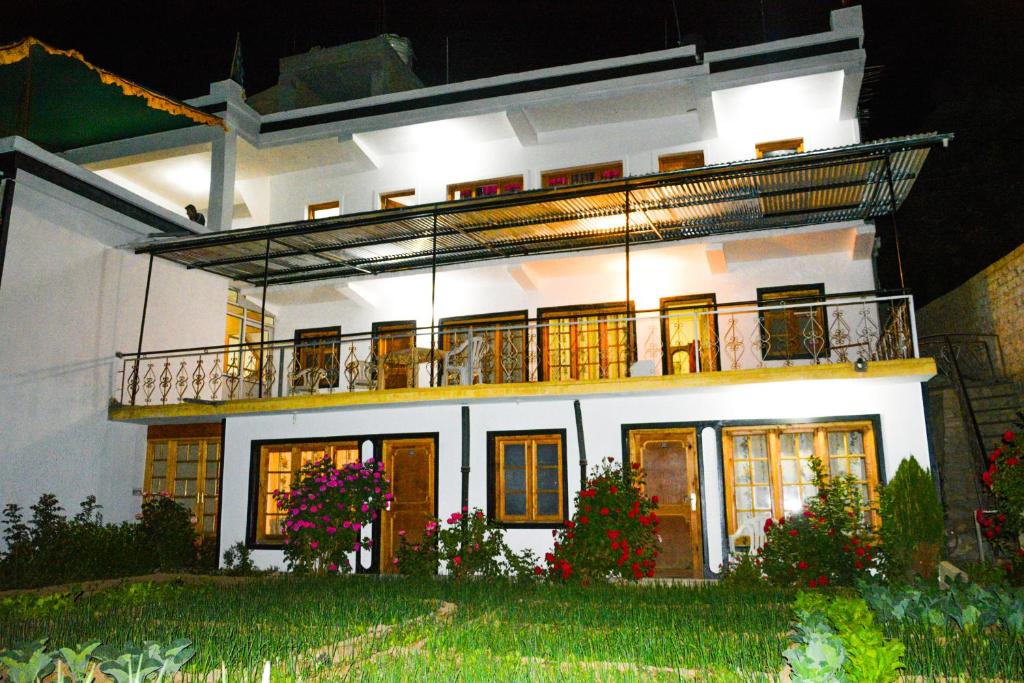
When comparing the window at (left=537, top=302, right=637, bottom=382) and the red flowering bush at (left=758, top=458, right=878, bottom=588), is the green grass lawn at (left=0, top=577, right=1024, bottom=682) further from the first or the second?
the window at (left=537, top=302, right=637, bottom=382)

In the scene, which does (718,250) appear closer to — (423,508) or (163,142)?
(423,508)

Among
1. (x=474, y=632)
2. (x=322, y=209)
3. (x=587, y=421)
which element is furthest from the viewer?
(x=322, y=209)

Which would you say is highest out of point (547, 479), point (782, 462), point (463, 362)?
point (463, 362)

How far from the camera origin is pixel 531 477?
11602 millimetres

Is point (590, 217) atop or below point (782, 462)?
atop

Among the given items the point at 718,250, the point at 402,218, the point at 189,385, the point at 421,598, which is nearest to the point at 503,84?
the point at 402,218

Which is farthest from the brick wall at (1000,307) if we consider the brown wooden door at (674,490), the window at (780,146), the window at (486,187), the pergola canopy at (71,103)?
the pergola canopy at (71,103)

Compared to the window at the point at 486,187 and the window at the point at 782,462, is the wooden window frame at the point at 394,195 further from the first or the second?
the window at the point at 782,462

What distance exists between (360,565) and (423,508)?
132 cm

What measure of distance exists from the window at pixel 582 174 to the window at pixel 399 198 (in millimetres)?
2768

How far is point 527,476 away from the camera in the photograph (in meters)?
11.6

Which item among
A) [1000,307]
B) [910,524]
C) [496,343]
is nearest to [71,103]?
[496,343]

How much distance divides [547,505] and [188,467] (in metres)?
6.69

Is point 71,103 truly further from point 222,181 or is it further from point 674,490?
point 674,490
